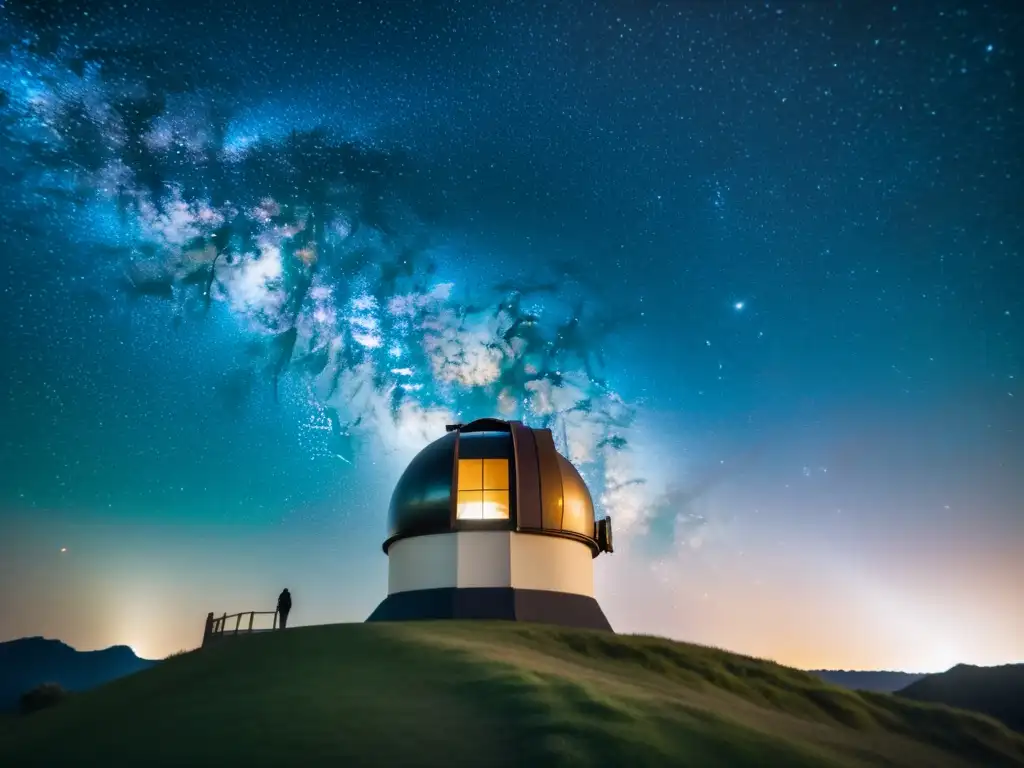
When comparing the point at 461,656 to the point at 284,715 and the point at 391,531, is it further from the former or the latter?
the point at 391,531

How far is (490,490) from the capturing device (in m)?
20.7

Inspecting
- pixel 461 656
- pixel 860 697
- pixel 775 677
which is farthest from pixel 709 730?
pixel 860 697

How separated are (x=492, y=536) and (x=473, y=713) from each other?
1129cm

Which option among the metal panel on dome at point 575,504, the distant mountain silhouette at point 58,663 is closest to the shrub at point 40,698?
the metal panel on dome at point 575,504

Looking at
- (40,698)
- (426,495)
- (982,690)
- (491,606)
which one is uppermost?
(426,495)

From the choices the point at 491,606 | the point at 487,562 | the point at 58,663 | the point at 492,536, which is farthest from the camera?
the point at 58,663

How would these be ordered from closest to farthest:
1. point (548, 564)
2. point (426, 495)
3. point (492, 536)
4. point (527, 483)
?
point (492, 536), point (548, 564), point (527, 483), point (426, 495)

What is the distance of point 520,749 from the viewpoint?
7.41 m

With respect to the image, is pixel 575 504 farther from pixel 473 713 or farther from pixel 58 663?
pixel 58 663

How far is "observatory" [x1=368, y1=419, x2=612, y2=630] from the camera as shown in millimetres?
19422

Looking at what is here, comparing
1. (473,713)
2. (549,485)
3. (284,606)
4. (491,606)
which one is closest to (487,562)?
(491,606)

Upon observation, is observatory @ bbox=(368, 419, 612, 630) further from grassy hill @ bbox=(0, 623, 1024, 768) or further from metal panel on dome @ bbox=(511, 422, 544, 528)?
grassy hill @ bbox=(0, 623, 1024, 768)

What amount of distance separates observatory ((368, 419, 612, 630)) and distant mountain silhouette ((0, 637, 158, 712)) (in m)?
169

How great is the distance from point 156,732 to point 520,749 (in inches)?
181
